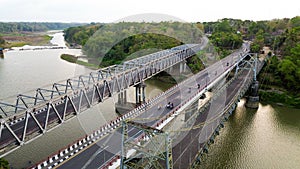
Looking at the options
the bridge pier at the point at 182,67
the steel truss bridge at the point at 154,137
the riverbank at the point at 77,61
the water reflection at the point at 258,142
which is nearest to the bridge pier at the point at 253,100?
the water reflection at the point at 258,142

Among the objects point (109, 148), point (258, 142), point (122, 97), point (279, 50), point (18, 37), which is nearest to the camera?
point (109, 148)

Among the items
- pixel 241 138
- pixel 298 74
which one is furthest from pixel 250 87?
pixel 241 138

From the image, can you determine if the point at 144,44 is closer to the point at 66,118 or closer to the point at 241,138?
the point at 241,138

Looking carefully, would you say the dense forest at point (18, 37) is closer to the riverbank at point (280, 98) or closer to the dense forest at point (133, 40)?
the dense forest at point (133, 40)

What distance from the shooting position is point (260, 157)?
18328 millimetres

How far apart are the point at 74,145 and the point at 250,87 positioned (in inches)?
940

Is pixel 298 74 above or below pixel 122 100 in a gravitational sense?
above

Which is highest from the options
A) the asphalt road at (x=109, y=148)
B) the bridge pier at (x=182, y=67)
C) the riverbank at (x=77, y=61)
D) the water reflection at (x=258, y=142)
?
the bridge pier at (x=182, y=67)

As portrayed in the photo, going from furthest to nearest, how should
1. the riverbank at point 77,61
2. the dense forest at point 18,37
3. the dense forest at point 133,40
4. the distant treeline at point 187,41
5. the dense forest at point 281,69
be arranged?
the dense forest at point 18,37, the riverbank at point 77,61, the dense forest at point 133,40, the distant treeline at point 187,41, the dense forest at point 281,69

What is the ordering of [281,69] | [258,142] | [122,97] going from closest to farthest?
[258,142]
[122,97]
[281,69]

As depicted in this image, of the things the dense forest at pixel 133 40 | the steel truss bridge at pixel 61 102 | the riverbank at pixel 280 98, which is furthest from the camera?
the dense forest at pixel 133 40

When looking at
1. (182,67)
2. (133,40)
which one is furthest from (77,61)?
(182,67)

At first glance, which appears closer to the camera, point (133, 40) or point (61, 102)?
point (61, 102)

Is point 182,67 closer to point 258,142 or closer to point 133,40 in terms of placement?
point 133,40
